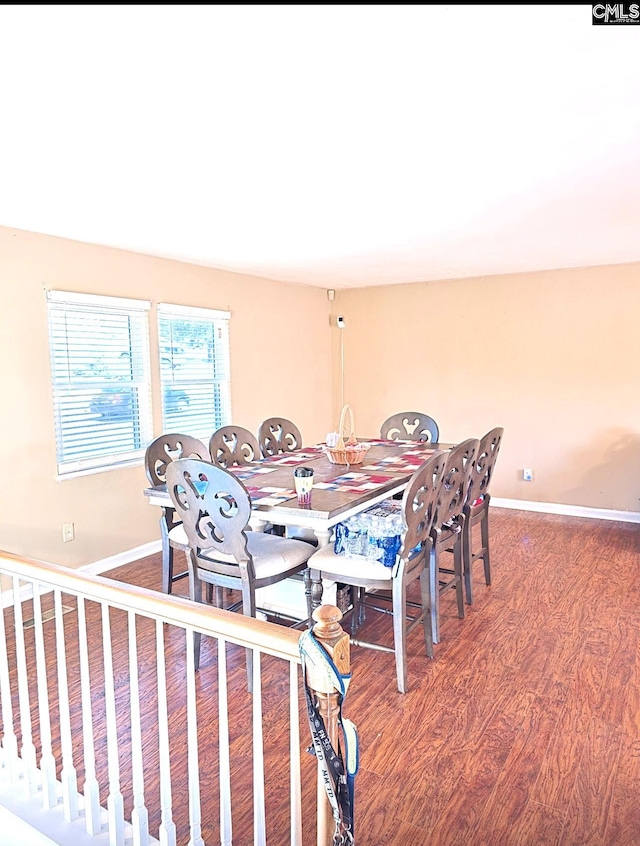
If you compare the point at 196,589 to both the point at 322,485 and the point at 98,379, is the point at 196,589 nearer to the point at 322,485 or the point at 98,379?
the point at 322,485

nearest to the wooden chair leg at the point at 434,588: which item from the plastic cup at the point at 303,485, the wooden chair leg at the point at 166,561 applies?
the plastic cup at the point at 303,485

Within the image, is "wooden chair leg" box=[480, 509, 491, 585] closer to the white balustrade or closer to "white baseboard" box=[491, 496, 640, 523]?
the white balustrade

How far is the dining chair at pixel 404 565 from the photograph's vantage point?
254 cm

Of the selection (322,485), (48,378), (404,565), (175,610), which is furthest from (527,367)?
(175,610)

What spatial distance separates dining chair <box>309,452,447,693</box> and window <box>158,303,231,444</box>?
2.33 m

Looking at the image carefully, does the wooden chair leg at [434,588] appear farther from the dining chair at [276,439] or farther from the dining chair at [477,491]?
the dining chair at [276,439]

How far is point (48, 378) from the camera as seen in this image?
371cm

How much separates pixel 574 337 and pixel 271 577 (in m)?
4.01

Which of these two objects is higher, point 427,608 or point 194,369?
point 194,369

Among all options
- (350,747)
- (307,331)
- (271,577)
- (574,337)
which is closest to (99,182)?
(271,577)

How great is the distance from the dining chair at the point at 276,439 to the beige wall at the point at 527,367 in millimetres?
2108

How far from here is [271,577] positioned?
271 centimetres

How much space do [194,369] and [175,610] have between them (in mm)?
3618

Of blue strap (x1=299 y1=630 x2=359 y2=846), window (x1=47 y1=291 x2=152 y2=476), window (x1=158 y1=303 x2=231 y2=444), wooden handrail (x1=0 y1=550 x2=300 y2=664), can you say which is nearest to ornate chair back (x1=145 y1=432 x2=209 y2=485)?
window (x1=47 y1=291 x2=152 y2=476)
